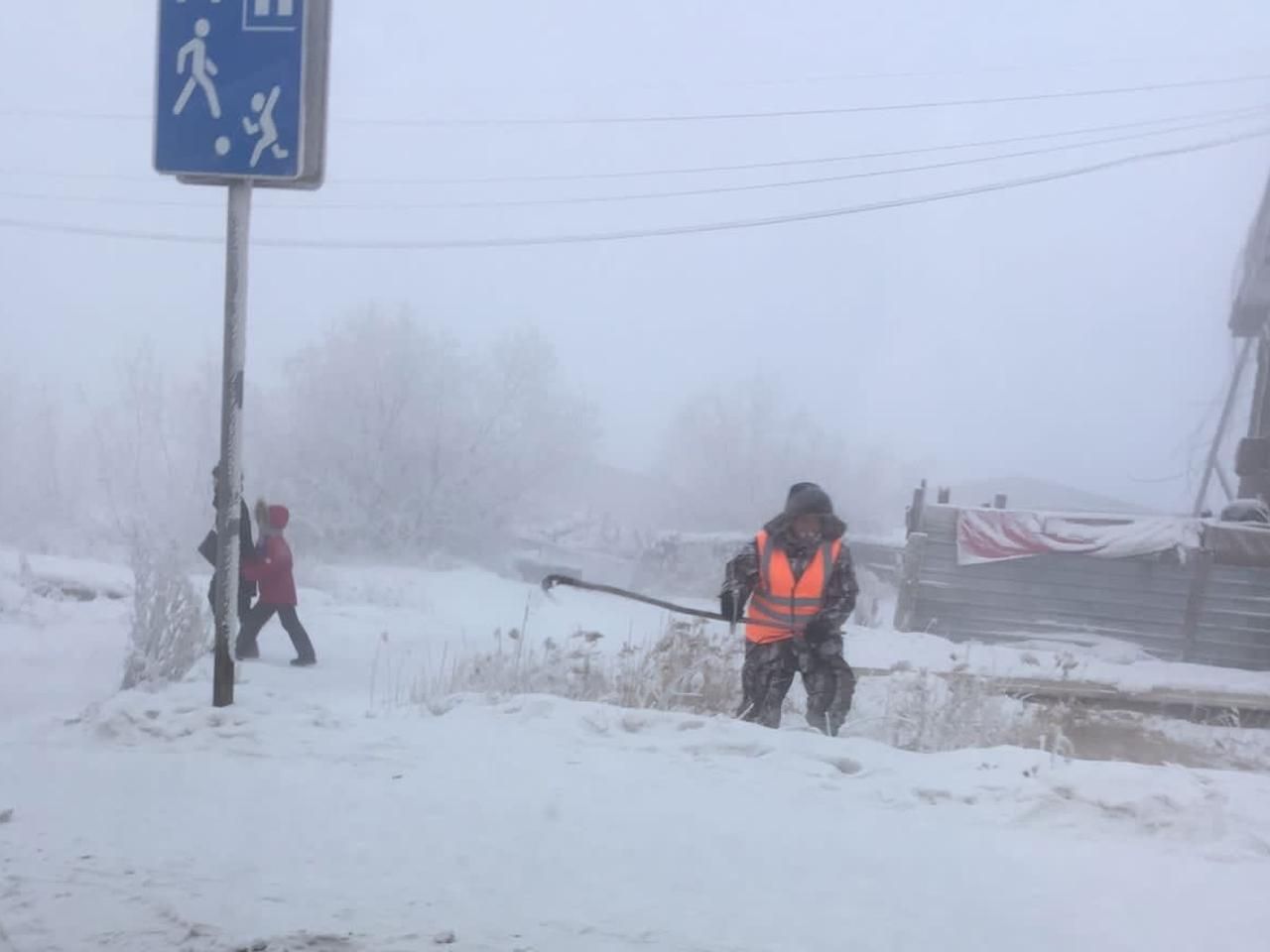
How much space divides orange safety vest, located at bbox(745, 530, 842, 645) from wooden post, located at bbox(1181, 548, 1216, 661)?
13.1 meters

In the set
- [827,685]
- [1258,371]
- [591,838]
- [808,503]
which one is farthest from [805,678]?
[1258,371]

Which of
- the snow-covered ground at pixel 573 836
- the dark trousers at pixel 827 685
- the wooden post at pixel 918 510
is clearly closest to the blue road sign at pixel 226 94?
the snow-covered ground at pixel 573 836

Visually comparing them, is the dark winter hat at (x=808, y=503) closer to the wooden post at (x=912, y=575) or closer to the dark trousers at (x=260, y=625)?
the dark trousers at (x=260, y=625)

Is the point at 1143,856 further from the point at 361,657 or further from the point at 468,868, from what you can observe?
the point at 361,657

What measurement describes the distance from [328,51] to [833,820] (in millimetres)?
3684

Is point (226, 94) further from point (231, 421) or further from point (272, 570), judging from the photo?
point (272, 570)

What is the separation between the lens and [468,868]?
330cm

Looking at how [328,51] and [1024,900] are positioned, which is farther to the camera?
[328,51]

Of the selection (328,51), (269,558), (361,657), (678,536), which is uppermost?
(328,51)

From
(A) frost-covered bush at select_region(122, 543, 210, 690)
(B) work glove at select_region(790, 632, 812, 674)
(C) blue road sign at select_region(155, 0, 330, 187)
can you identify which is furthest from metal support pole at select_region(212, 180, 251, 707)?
(B) work glove at select_region(790, 632, 812, 674)

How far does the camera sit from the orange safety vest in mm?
5570

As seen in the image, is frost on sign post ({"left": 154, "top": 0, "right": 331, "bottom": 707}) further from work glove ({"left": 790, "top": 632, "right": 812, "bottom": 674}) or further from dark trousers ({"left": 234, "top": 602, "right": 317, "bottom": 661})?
dark trousers ({"left": 234, "top": 602, "right": 317, "bottom": 661})

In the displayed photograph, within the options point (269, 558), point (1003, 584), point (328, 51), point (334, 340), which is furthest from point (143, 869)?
point (334, 340)

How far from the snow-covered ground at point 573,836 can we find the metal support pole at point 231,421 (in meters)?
0.26
